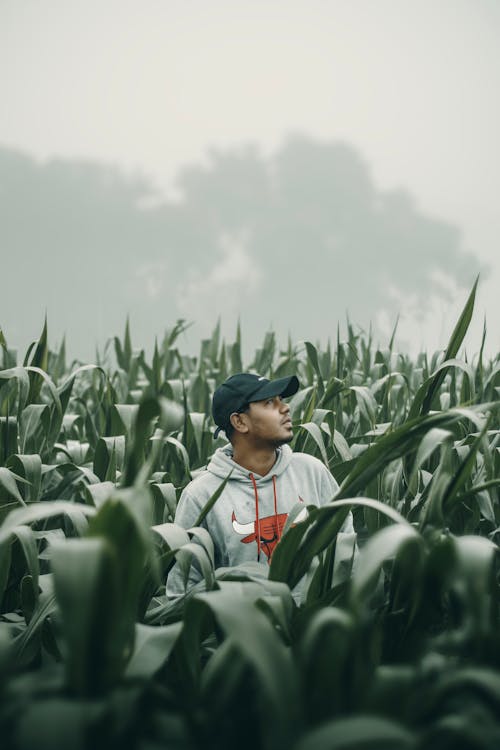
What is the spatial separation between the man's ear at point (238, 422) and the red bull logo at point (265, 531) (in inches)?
8.9

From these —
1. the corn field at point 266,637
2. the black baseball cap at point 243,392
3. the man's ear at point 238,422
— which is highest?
the black baseball cap at point 243,392

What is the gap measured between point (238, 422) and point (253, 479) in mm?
158

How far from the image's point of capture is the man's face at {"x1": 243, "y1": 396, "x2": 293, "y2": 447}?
6.69 feet

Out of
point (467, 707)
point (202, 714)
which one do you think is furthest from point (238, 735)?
point (467, 707)

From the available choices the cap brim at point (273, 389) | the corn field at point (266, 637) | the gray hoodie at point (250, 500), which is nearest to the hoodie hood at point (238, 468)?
the gray hoodie at point (250, 500)

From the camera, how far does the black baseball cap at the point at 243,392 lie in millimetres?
2059

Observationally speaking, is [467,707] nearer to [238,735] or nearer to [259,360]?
[238,735]

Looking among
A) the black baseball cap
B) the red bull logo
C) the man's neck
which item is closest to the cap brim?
the black baseball cap

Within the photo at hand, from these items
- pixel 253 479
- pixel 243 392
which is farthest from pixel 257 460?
pixel 243 392

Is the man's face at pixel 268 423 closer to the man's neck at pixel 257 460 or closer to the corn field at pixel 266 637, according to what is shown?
the man's neck at pixel 257 460

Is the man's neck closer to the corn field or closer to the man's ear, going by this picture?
the man's ear

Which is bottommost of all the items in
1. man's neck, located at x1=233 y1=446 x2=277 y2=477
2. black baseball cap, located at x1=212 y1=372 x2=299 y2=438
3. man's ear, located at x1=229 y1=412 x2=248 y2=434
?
man's neck, located at x1=233 y1=446 x2=277 y2=477

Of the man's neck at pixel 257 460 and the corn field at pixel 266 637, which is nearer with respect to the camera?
the corn field at pixel 266 637

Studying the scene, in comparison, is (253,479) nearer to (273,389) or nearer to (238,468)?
(238,468)
